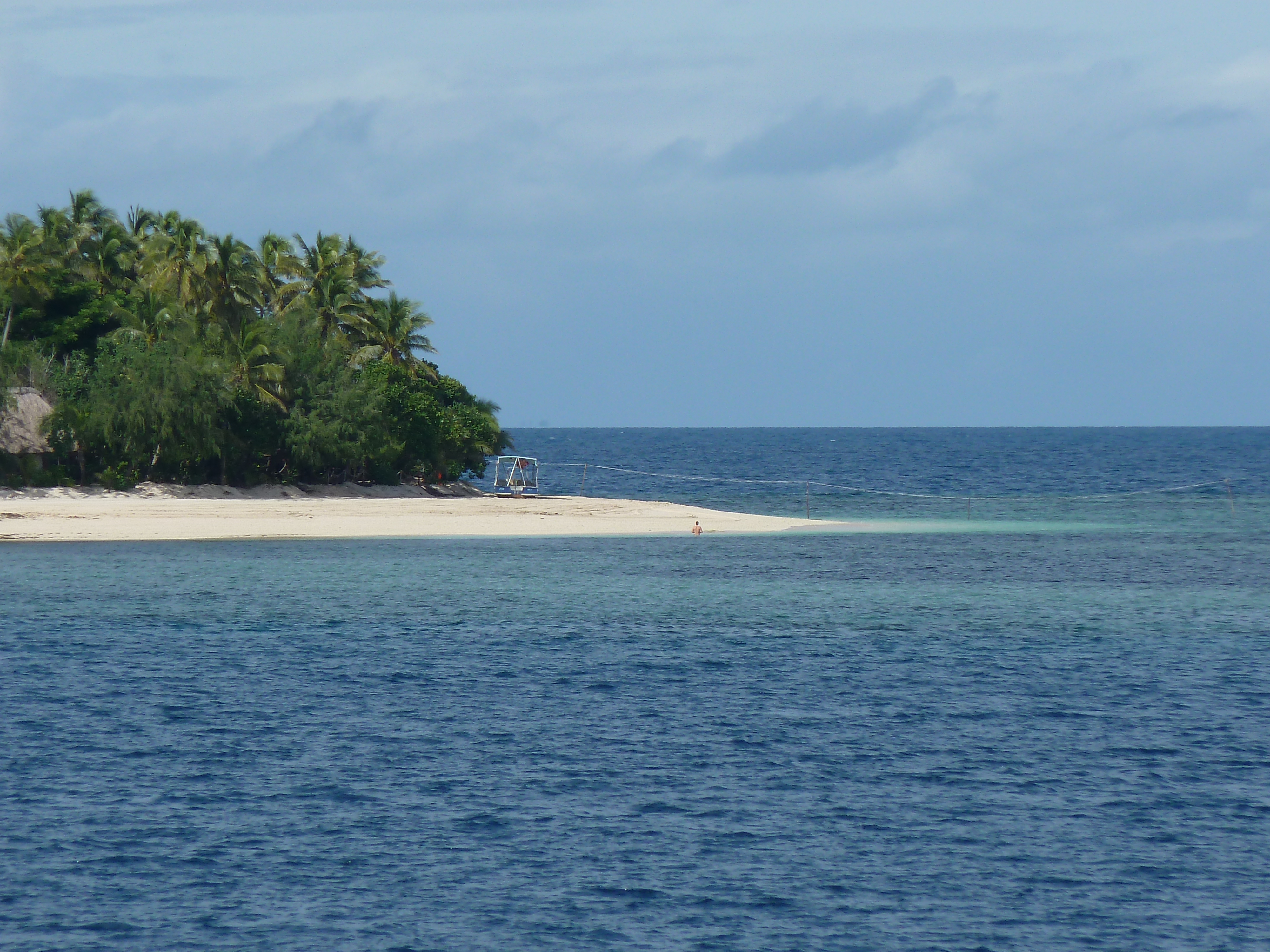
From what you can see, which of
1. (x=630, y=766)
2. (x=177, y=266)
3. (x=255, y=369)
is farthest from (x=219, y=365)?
(x=630, y=766)

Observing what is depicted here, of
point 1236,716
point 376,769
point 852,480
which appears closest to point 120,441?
point 376,769

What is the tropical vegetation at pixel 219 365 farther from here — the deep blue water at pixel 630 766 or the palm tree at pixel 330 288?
the deep blue water at pixel 630 766

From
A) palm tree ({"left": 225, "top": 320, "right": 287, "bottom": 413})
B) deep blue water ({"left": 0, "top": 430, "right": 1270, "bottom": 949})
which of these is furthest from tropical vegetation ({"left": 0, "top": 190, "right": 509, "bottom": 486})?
deep blue water ({"left": 0, "top": 430, "right": 1270, "bottom": 949})

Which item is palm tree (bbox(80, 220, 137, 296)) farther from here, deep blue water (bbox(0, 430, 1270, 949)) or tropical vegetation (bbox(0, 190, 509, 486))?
deep blue water (bbox(0, 430, 1270, 949))

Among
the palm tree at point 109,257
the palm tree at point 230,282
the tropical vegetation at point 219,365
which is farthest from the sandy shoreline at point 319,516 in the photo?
the palm tree at point 109,257

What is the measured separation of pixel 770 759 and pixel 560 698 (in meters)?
6.11

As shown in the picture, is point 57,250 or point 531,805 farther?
point 57,250

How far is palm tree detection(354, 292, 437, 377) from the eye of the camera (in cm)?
8025

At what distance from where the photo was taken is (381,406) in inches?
2798

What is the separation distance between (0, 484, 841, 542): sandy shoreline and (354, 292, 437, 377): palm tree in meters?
9.69

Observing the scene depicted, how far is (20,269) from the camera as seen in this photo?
236ft

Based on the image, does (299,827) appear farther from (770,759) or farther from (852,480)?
(852,480)

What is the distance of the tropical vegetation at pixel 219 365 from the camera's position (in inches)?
2623

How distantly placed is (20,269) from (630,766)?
61.3 metres
